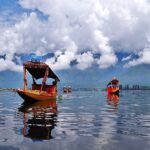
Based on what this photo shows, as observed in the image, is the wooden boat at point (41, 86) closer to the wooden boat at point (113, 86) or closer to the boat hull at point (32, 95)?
the boat hull at point (32, 95)

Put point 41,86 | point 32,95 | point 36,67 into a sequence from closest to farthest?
point 32,95
point 36,67
point 41,86

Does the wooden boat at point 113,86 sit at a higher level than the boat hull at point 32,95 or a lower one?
higher

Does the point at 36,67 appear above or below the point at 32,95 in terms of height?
above

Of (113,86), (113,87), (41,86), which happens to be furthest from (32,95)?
(113,86)

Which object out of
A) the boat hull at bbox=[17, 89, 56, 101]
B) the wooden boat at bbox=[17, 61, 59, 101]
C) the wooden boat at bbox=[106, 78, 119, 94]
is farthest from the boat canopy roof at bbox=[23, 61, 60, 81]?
the wooden boat at bbox=[106, 78, 119, 94]

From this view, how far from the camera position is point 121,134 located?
58.4ft

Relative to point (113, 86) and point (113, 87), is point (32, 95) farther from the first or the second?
point (113, 86)

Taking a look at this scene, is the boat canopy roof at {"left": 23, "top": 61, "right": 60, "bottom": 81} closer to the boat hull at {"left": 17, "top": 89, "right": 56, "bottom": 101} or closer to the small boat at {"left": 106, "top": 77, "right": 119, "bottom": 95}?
the boat hull at {"left": 17, "top": 89, "right": 56, "bottom": 101}

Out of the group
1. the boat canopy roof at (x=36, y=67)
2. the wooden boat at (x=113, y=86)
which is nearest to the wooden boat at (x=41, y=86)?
the boat canopy roof at (x=36, y=67)

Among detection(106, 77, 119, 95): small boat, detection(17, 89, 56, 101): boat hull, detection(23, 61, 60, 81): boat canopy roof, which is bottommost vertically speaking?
detection(17, 89, 56, 101): boat hull

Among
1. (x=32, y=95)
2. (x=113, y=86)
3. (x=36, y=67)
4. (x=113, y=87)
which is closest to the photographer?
(x=32, y=95)

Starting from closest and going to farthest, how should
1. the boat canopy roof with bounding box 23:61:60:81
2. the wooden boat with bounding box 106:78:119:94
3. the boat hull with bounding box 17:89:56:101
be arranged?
1. the boat hull with bounding box 17:89:56:101
2. the boat canopy roof with bounding box 23:61:60:81
3. the wooden boat with bounding box 106:78:119:94

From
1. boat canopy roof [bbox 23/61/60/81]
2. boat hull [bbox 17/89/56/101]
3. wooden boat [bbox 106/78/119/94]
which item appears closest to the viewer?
boat hull [bbox 17/89/56/101]

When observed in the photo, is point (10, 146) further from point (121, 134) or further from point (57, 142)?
point (121, 134)
